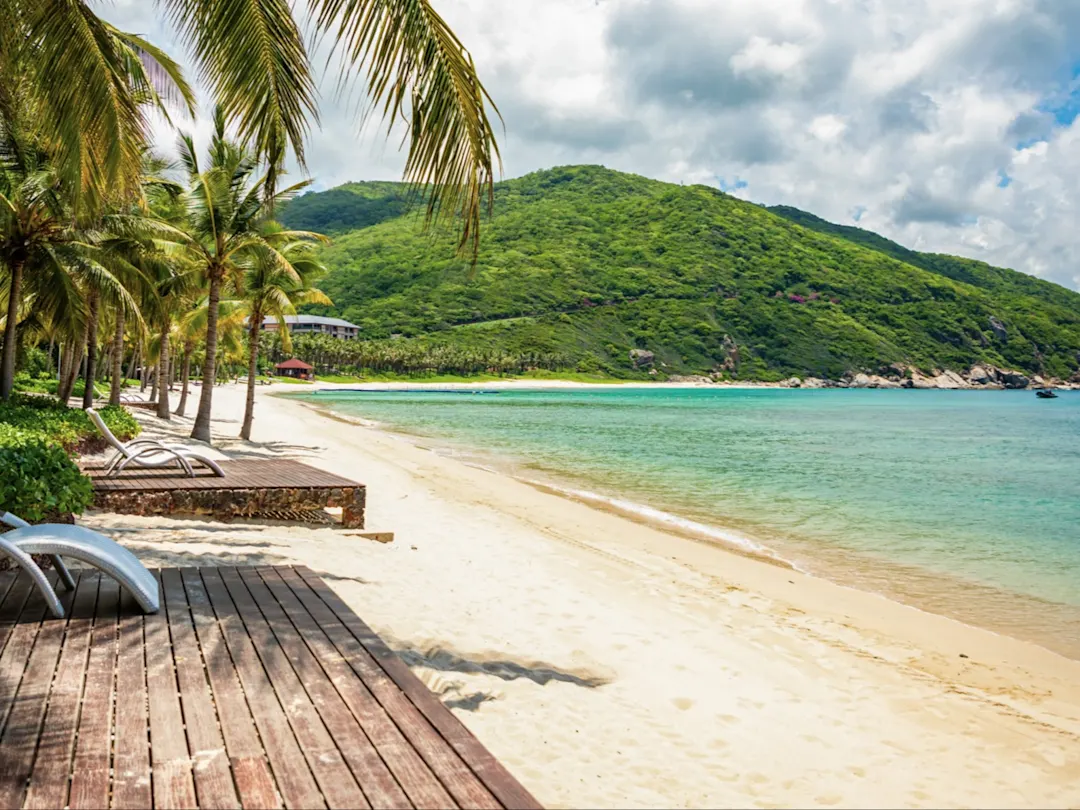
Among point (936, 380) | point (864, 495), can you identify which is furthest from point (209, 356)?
point (936, 380)

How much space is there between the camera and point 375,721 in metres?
2.91

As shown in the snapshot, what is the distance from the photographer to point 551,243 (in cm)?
14275

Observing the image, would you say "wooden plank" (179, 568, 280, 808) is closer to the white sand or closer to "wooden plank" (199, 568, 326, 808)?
"wooden plank" (199, 568, 326, 808)

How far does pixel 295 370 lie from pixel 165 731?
105 m

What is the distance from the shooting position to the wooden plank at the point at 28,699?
2.39 metres

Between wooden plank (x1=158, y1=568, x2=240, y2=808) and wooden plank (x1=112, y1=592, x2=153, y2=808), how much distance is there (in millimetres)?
129

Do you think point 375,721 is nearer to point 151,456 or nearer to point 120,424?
point 151,456

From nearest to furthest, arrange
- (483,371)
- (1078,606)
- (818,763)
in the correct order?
(818,763) → (1078,606) → (483,371)

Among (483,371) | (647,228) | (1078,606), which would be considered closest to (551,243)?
(647,228)

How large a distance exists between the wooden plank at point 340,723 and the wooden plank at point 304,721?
23mm

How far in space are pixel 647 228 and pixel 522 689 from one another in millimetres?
151796

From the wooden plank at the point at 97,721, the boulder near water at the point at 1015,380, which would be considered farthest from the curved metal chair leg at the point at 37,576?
the boulder near water at the point at 1015,380

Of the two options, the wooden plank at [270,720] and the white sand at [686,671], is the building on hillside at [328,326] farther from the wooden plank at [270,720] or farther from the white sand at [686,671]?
the wooden plank at [270,720]

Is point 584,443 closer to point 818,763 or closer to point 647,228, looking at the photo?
point 818,763
